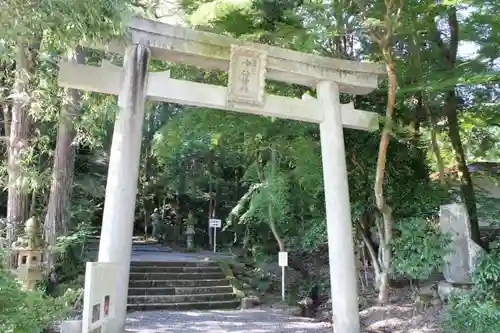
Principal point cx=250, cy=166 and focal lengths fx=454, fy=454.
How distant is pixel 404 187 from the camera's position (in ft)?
28.0

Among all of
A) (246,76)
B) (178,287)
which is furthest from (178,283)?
(246,76)

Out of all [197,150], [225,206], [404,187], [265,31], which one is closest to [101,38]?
[265,31]

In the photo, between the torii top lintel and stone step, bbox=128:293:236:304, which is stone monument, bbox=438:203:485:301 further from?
stone step, bbox=128:293:236:304

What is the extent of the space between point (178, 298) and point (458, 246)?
5718 millimetres

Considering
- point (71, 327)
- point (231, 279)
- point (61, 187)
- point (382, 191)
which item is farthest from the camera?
point (231, 279)

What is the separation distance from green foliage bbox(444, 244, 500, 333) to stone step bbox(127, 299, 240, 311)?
484 centimetres

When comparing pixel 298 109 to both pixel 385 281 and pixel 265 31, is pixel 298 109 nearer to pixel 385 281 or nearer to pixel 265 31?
pixel 265 31

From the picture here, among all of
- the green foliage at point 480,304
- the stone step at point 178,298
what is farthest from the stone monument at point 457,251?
the stone step at point 178,298

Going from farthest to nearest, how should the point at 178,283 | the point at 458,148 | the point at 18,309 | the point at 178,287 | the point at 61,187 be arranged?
the point at 178,283 < the point at 178,287 < the point at 61,187 < the point at 458,148 < the point at 18,309

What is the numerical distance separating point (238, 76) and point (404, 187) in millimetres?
4075

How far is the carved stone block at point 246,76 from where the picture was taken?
6.37m

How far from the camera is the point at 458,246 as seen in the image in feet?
24.5

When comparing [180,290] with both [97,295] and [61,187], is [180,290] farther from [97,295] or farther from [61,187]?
[97,295]

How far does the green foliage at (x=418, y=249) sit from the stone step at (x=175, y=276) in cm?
517
